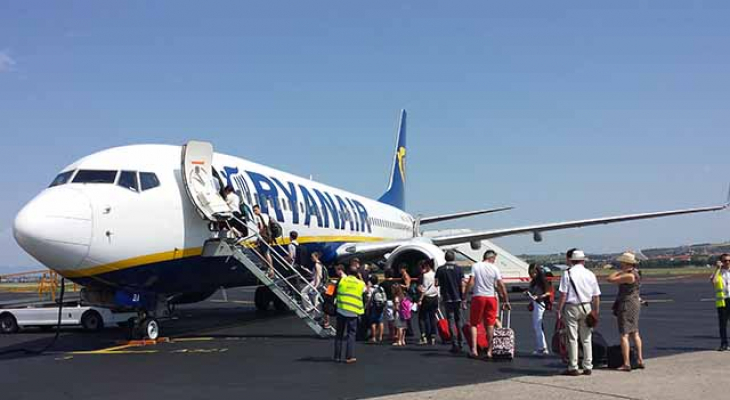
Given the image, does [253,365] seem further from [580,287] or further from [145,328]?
[580,287]

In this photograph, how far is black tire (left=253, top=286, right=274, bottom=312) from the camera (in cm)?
2014

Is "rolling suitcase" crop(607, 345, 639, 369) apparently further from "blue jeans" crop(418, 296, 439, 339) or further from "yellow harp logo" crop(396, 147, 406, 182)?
"yellow harp logo" crop(396, 147, 406, 182)

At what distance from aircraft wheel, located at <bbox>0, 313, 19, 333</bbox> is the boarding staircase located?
6.22 m

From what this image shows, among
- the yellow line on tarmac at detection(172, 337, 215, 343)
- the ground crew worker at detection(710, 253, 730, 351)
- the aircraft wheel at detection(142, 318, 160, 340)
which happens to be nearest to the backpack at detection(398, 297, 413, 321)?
the yellow line on tarmac at detection(172, 337, 215, 343)

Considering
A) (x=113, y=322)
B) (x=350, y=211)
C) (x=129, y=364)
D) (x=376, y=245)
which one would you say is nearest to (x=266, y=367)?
(x=129, y=364)

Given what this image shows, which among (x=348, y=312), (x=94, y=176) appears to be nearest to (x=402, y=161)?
(x=94, y=176)

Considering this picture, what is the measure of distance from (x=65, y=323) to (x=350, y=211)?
31.8 feet

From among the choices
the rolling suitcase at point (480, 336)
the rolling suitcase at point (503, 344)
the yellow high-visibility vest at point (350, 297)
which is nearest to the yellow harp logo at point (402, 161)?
the rolling suitcase at point (480, 336)

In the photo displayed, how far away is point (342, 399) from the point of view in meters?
7.17

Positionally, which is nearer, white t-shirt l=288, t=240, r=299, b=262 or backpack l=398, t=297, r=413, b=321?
backpack l=398, t=297, r=413, b=321

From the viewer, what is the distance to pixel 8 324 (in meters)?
16.0

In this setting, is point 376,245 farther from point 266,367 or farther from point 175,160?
point 266,367

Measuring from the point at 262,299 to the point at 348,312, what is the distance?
10.7 metres

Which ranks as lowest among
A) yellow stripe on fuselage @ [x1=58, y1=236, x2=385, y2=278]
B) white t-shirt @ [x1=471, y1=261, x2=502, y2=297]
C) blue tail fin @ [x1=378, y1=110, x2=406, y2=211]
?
white t-shirt @ [x1=471, y1=261, x2=502, y2=297]
